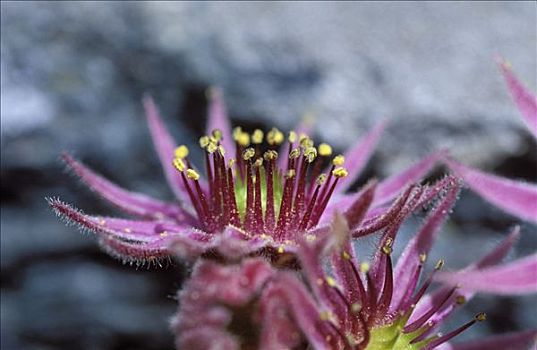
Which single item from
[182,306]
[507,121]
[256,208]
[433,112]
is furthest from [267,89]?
[182,306]

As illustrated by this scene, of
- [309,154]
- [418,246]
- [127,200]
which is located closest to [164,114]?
[127,200]

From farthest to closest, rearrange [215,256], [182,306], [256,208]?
[256,208] < [215,256] < [182,306]

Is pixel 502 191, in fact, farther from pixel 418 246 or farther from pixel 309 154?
pixel 309 154

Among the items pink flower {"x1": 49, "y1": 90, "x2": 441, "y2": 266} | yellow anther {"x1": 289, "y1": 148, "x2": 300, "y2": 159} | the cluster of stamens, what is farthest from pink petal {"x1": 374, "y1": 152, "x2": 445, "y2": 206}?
yellow anther {"x1": 289, "y1": 148, "x2": 300, "y2": 159}

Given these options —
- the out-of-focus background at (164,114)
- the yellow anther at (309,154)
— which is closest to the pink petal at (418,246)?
the yellow anther at (309,154)

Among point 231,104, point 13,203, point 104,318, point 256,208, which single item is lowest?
point 104,318

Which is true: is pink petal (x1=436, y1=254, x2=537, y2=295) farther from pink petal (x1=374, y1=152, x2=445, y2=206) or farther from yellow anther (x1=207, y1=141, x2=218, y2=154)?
yellow anther (x1=207, y1=141, x2=218, y2=154)

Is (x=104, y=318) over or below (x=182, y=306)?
below

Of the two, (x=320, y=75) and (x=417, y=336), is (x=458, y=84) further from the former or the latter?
(x=417, y=336)
